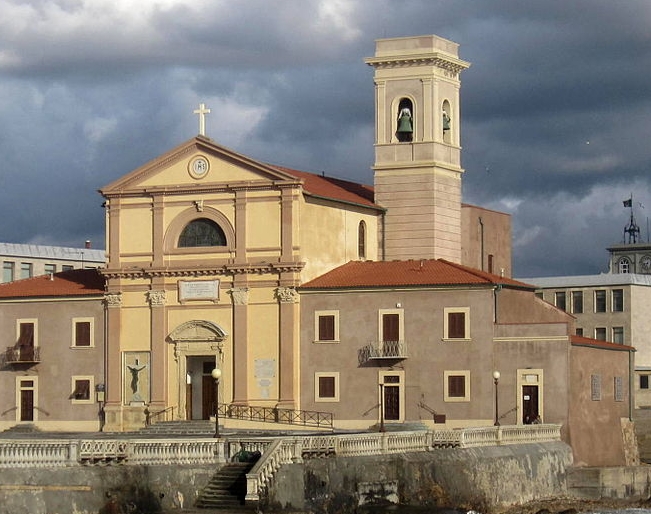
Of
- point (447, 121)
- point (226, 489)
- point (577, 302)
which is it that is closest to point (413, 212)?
point (447, 121)

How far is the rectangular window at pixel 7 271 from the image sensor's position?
389ft

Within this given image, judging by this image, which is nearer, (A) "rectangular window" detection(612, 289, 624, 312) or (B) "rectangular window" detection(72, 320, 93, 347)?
(B) "rectangular window" detection(72, 320, 93, 347)

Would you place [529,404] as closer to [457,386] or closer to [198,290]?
[457,386]

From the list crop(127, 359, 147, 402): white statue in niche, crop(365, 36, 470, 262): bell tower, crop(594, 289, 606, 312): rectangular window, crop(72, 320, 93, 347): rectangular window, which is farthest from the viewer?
crop(594, 289, 606, 312): rectangular window

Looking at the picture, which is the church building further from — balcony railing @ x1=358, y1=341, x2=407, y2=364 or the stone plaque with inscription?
balcony railing @ x1=358, y1=341, x2=407, y2=364

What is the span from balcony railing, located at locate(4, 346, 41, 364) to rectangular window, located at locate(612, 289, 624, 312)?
4499cm

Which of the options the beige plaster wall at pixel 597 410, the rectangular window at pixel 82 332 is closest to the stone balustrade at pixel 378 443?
the beige plaster wall at pixel 597 410

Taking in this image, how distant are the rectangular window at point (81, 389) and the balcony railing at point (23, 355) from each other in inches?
A: 80.0

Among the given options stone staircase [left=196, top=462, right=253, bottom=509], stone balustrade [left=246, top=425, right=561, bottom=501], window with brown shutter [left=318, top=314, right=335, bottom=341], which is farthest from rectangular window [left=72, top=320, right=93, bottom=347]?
stone staircase [left=196, top=462, right=253, bottom=509]

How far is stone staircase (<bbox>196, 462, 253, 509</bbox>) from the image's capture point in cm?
5306

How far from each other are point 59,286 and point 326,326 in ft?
42.3

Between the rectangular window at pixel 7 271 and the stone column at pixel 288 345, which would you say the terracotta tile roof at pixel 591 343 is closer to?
the stone column at pixel 288 345

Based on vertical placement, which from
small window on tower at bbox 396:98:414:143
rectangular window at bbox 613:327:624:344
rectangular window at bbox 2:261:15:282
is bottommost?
rectangular window at bbox 613:327:624:344

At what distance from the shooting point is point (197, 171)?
77375mm
